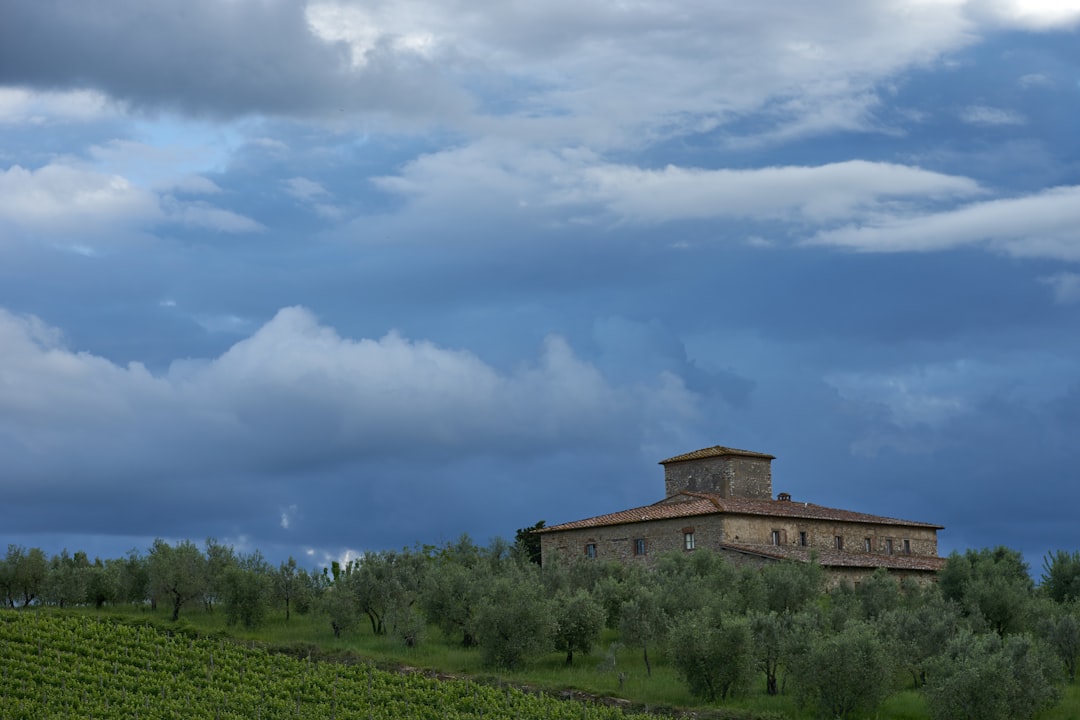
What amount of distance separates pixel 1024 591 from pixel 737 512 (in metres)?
15.6

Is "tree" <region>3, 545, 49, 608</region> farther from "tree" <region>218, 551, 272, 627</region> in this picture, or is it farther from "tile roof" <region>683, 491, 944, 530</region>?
"tile roof" <region>683, 491, 944, 530</region>

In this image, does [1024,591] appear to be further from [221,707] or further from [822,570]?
[221,707]

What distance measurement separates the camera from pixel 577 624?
155 feet

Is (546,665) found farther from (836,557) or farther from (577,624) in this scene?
(836,557)

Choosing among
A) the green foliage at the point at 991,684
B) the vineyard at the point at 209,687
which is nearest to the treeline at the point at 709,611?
the green foliage at the point at 991,684

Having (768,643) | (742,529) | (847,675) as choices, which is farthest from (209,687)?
(742,529)

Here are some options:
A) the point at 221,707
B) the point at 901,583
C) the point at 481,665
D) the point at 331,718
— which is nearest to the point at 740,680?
the point at 481,665

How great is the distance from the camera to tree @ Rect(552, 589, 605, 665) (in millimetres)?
47031

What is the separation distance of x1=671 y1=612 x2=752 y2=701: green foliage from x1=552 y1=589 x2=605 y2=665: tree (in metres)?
6.79

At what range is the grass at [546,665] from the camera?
130ft

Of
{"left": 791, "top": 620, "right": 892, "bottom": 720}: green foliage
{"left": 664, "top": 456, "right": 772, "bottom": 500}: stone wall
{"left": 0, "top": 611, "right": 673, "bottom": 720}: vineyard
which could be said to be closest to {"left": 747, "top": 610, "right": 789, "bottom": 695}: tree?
{"left": 791, "top": 620, "right": 892, "bottom": 720}: green foliage

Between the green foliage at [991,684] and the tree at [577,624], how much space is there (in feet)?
44.1

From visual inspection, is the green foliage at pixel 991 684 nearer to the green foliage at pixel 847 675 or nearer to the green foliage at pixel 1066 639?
the green foliage at pixel 847 675

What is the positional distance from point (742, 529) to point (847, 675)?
28669 millimetres
